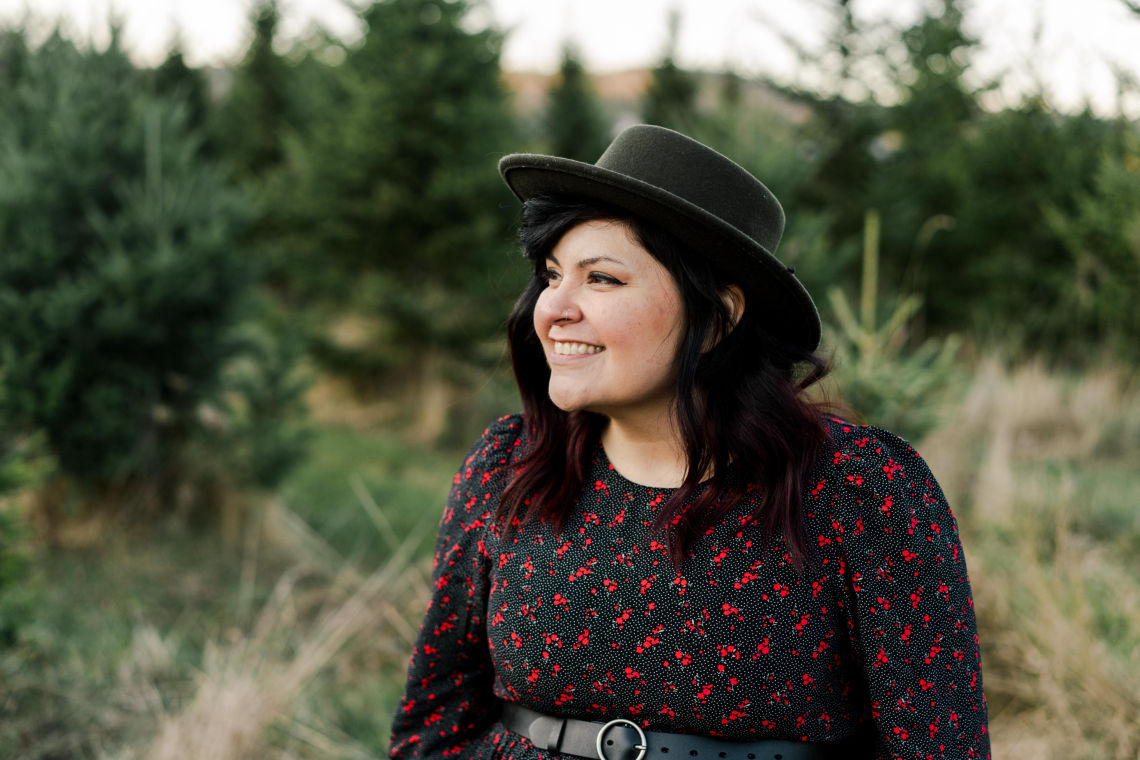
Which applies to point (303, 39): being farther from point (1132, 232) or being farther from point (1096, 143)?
point (1132, 232)

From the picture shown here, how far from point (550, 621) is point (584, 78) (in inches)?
794

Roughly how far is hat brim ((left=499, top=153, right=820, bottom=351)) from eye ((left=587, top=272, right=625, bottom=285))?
13 centimetres

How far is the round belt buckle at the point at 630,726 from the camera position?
1681mm

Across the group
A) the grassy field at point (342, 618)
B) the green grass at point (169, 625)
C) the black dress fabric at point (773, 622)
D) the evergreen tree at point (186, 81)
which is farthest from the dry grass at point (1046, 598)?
the evergreen tree at point (186, 81)

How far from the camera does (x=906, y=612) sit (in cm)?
158

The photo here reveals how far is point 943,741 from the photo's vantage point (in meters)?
1.59

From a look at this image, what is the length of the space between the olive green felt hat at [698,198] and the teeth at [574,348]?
10.2 inches

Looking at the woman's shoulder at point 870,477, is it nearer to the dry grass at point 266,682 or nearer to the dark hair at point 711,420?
the dark hair at point 711,420

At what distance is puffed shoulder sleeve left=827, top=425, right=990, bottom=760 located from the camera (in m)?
1.58

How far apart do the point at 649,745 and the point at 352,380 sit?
10.4m

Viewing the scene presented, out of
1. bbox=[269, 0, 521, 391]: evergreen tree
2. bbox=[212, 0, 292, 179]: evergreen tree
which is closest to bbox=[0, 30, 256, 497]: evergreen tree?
bbox=[269, 0, 521, 391]: evergreen tree

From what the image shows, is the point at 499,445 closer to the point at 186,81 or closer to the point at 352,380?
the point at 352,380

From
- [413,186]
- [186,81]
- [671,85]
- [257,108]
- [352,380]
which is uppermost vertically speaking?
[671,85]

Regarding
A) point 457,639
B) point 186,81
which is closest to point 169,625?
point 457,639
